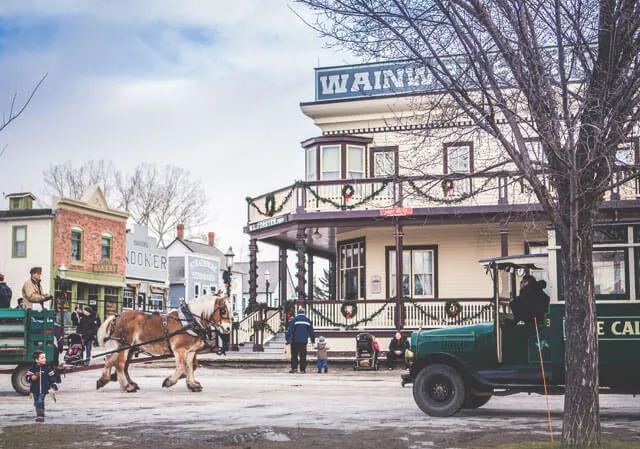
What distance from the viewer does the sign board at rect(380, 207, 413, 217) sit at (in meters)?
28.2

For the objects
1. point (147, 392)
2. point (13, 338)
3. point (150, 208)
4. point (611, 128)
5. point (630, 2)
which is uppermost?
point (150, 208)

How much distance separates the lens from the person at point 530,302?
42.9 feet

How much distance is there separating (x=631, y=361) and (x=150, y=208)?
58.3m

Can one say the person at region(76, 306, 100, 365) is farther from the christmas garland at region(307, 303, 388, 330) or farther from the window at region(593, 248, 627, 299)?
the window at region(593, 248, 627, 299)

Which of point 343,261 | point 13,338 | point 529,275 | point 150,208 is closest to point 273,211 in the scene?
point 343,261

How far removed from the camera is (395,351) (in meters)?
26.3

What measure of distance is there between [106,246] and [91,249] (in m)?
1.99

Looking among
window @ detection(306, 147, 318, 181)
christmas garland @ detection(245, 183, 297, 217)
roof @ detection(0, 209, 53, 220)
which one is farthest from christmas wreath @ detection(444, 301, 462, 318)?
roof @ detection(0, 209, 53, 220)

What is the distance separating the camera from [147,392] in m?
18.3

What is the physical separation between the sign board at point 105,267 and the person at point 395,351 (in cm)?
3062

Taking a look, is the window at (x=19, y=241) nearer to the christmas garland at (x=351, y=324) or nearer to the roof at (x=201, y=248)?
the roof at (x=201, y=248)

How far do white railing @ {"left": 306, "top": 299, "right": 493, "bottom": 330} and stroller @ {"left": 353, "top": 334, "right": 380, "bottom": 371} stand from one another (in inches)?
125

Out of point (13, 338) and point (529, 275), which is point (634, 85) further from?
point (13, 338)

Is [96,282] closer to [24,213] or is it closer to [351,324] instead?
[24,213]
